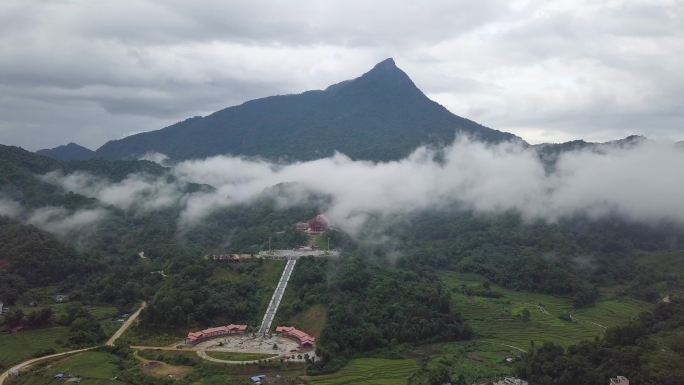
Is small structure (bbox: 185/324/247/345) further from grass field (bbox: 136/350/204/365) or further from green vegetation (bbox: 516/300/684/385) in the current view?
green vegetation (bbox: 516/300/684/385)

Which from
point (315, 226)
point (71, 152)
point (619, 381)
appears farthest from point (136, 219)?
point (71, 152)

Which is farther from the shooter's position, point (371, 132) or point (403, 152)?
point (371, 132)

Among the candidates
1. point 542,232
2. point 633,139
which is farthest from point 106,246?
point 633,139

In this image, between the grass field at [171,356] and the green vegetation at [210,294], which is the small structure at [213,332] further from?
the grass field at [171,356]

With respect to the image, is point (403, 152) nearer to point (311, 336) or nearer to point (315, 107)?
point (315, 107)

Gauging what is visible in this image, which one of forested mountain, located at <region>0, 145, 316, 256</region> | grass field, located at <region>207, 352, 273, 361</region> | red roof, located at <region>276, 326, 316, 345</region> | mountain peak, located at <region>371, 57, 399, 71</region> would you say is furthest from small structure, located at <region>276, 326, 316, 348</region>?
mountain peak, located at <region>371, 57, 399, 71</region>
